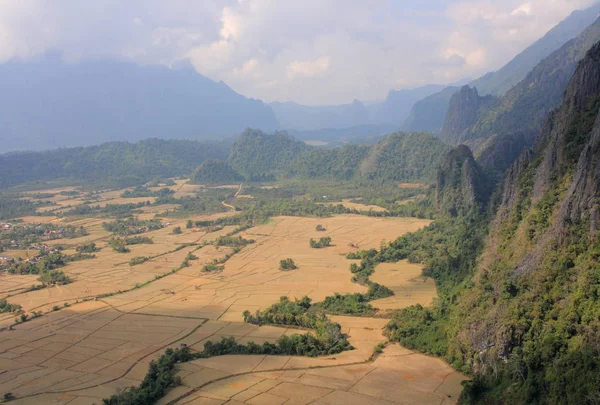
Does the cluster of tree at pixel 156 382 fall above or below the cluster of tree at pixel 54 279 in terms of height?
below

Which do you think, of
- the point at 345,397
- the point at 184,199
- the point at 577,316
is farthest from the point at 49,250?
the point at 577,316

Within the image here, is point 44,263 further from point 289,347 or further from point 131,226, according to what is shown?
point 289,347

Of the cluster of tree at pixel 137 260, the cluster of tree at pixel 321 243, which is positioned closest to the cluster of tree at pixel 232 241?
the cluster of tree at pixel 321 243

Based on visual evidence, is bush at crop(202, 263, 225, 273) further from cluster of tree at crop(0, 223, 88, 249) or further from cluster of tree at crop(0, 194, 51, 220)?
cluster of tree at crop(0, 194, 51, 220)

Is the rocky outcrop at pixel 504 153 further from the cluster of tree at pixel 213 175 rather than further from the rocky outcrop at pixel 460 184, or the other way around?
the cluster of tree at pixel 213 175

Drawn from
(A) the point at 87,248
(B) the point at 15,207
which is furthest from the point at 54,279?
(B) the point at 15,207

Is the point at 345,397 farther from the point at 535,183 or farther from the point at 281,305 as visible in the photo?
the point at 535,183
